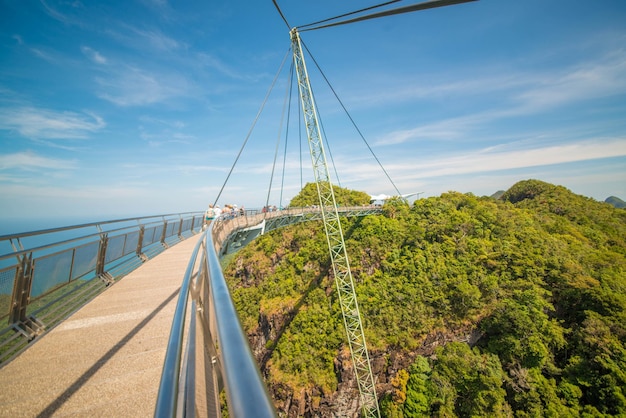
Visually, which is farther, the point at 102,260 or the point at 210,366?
the point at 102,260

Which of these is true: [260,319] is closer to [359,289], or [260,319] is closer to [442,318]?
[359,289]

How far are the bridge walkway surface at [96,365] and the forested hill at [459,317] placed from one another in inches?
1124

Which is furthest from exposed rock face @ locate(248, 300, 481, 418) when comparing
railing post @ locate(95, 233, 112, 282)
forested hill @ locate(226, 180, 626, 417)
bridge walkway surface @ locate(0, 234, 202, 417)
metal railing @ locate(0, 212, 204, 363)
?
bridge walkway surface @ locate(0, 234, 202, 417)

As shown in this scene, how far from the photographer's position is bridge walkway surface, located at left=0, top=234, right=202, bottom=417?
215cm

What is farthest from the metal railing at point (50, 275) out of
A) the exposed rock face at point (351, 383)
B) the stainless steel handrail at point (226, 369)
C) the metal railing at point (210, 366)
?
the exposed rock face at point (351, 383)

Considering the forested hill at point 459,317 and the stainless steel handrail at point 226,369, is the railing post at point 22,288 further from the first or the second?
the forested hill at point 459,317

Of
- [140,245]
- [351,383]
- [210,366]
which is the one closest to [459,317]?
[351,383]

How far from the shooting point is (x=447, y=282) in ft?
101

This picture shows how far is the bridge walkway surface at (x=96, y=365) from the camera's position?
2.15 metres

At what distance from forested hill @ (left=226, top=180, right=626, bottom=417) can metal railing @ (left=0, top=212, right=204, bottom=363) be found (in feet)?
92.4

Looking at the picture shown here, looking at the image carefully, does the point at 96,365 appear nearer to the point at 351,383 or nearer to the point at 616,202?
the point at 351,383

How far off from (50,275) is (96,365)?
2.26 meters

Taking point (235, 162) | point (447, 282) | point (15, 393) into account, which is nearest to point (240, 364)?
point (15, 393)

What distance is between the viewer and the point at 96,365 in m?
2.65
